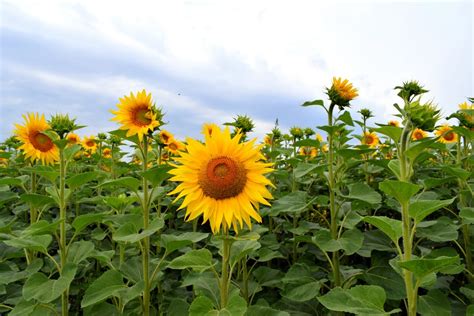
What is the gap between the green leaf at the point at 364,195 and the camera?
2.42 metres

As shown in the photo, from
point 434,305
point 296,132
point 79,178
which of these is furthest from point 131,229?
point 296,132

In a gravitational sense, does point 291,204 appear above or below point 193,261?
above

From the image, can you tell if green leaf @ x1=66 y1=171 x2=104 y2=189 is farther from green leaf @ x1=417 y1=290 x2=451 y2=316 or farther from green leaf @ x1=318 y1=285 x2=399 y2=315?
green leaf @ x1=417 y1=290 x2=451 y2=316

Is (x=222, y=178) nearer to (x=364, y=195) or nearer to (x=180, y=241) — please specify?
(x=180, y=241)

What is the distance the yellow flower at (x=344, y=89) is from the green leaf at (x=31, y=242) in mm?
2204

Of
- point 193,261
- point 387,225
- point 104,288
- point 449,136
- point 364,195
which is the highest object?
point 449,136

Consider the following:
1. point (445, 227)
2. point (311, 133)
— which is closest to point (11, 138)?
point (311, 133)

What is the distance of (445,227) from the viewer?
8.54 feet

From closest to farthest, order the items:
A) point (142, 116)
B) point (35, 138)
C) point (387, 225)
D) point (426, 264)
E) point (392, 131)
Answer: point (426, 264) → point (387, 225) → point (392, 131) → point (142, 116) → point (35, 138)

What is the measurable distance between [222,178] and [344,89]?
140 centimetres

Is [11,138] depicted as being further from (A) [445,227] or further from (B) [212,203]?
(A) [445,227]

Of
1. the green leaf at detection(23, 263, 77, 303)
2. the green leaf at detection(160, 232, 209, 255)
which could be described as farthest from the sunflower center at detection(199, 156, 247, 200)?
the green leaf at detection(23, 263, 77, 303)

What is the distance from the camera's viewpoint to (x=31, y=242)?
240 centimetres

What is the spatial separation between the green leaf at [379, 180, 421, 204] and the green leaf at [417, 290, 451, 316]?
0.80 m
